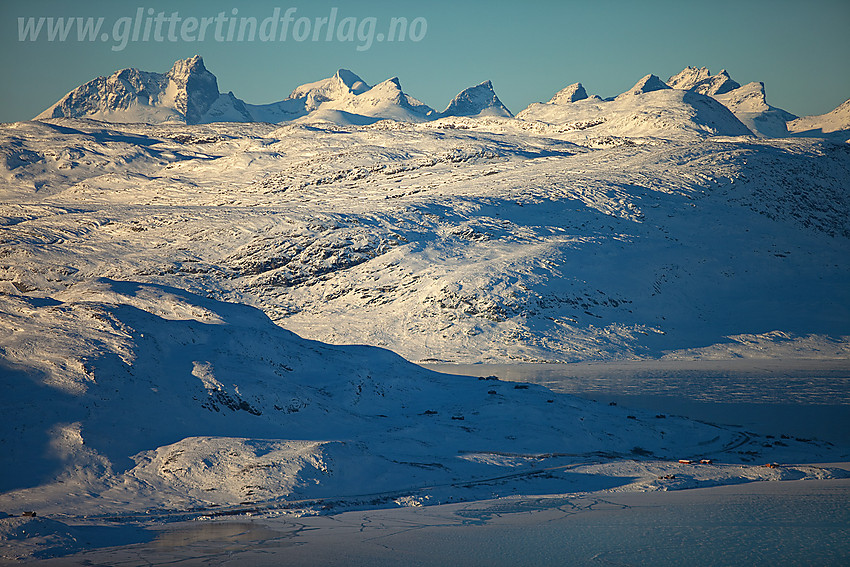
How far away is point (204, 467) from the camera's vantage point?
909 inches

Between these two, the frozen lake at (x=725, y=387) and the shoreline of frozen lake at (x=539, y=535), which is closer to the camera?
the shoreline of frozen lake at (x=539, y=535)

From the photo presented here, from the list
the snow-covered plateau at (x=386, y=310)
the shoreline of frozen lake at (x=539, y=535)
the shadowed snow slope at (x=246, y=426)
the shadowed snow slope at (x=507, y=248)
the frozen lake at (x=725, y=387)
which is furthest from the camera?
the shadowed snow slope at (x=507, y=248)

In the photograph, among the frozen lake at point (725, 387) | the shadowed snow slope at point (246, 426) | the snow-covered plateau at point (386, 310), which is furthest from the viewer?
the frozen lake at point (725, 387)

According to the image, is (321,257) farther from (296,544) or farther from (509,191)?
(296,544)

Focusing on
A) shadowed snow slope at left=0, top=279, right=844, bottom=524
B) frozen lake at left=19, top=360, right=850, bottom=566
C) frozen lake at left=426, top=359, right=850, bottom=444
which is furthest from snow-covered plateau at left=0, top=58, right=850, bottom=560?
frozen lake at left=426, top=359, right=850, bottom=444

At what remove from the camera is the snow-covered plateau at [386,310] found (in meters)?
23.5

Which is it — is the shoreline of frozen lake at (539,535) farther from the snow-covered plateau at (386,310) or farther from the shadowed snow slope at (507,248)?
the shadowed snow slope at (507,248)

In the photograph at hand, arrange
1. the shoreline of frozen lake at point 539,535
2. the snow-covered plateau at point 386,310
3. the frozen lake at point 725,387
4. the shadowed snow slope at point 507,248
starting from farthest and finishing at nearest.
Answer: the shadowed snow slope at point 507,248 < the frozen lake at point 725,387 < the snow-covered plateau at point 386,310 < the shoreline of frozen lake at point 539,535

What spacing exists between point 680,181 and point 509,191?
92.0ft

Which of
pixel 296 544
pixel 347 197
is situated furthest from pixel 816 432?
pixel 347 197

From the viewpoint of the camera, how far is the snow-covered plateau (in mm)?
23453

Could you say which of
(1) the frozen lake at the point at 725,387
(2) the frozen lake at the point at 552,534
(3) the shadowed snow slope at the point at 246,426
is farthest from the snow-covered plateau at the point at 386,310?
(1) the frozen lake at the point at 725,387

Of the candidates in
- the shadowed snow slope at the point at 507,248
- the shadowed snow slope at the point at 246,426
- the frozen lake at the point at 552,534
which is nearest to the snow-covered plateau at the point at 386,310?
the shadowed snow slope at the point at 246,426

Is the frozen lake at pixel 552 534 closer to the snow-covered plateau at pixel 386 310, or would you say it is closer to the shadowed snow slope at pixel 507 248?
the snow-covered plateau at pixel 386 310
